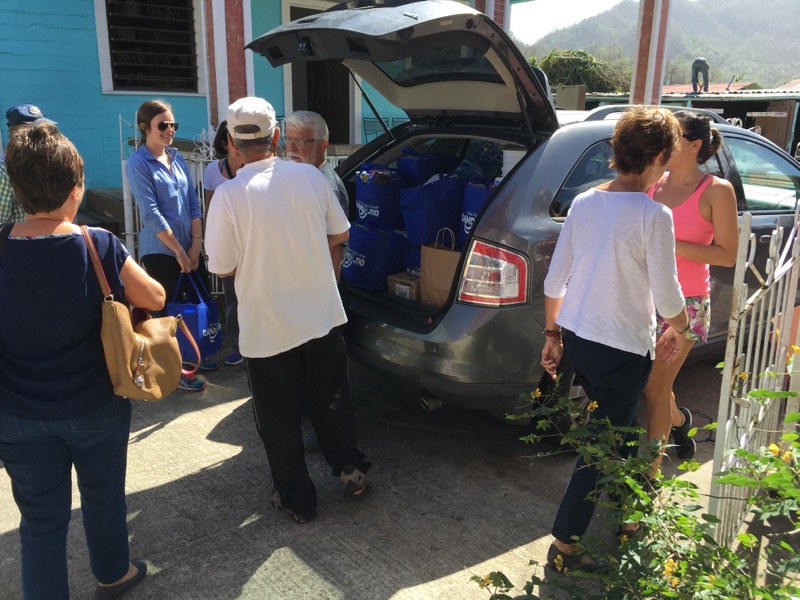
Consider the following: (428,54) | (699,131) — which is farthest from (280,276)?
(699,131)

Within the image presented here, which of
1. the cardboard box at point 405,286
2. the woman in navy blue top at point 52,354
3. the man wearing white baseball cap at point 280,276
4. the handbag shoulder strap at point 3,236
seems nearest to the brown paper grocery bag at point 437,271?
the cardboard box at point 405,286

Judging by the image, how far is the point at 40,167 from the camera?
6.81 feet

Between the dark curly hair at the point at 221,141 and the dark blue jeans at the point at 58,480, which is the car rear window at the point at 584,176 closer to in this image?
Result: the dark blue jeans at the point at 58,480

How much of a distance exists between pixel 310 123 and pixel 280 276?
41.1 inches

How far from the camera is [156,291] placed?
7.63 feet

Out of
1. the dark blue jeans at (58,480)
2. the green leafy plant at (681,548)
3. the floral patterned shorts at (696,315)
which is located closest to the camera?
the green leafy plant at (681,548)

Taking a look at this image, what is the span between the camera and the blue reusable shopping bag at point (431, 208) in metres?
3.71

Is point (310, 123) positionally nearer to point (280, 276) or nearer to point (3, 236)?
point (280, 276)

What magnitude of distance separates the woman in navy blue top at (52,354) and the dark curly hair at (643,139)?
68.5 inches

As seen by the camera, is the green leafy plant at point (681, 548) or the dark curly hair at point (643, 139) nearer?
the green leafy plant at point (681, 548)

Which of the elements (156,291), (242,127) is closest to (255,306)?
(156,291)

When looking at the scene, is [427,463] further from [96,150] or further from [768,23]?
[768,23]

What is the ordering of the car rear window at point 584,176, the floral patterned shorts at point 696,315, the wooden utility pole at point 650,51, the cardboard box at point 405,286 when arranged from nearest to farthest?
1. the floral patterned shorts at point 696,315
2. the car rear window at point 584,176
3. the cardboard box at point 405,286
4. the wooden utility pole at point 650,51

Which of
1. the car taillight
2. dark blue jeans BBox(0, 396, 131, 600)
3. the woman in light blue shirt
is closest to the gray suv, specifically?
the car taillight
